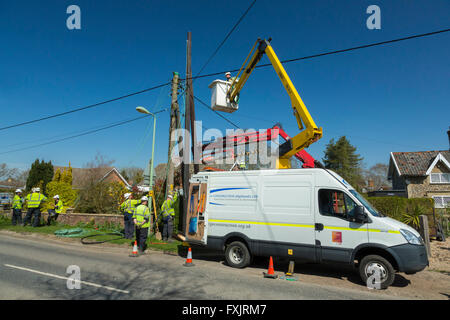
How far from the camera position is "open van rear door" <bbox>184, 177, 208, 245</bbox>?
8206 millimetres

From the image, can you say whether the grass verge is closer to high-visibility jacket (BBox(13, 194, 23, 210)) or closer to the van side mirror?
high-visibility jacket (BBox(13, 194, 23, 210))

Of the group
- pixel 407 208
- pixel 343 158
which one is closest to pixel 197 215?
pixel 407 208

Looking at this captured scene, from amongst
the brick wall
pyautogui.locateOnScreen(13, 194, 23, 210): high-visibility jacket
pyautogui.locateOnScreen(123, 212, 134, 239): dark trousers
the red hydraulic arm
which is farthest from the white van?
pyautogui.locateOnScreen(13, 194, 23, 210): high-visibility jacket

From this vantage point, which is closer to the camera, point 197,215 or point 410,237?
point 410,237

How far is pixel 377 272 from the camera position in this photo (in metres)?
5.77

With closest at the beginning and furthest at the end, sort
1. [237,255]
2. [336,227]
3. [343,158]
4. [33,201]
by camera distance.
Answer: [336,227]
[237,255]
[33,201]
[343,158]

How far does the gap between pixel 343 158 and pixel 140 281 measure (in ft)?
148

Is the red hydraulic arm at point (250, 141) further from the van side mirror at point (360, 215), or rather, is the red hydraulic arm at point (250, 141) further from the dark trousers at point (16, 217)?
the dark trousers at point (16, 217)

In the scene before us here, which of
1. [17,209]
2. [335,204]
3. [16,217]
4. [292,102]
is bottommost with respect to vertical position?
[16,217]

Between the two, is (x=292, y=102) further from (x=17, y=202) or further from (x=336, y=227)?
(x=17, y=202)

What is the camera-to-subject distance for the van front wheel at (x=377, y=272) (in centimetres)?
568
